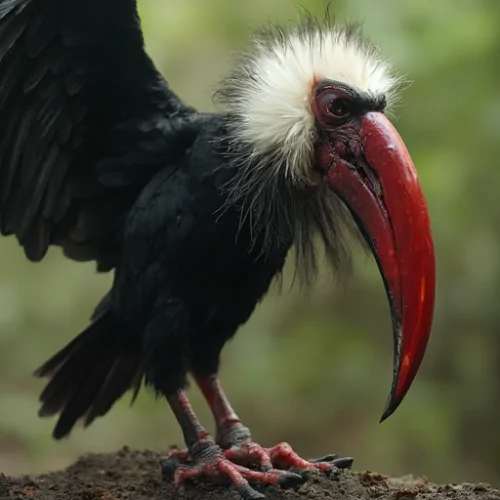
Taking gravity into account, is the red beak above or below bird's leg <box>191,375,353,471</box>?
above

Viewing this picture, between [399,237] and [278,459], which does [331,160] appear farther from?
[278,459]

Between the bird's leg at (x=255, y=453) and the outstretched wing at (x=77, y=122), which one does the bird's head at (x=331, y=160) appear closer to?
the outstretched wing at (x=77, y=122)

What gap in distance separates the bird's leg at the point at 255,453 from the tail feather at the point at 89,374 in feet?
1.10

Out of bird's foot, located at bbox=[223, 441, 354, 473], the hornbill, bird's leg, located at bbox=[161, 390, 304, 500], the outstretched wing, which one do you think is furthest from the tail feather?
bird's foot, located at bbox=[223, 441, 354, 473]

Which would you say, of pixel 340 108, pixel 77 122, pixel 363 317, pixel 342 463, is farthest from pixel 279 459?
pixel 363 317

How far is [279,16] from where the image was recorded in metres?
3.71

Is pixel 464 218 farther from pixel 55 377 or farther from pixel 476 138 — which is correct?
pixel 55 377

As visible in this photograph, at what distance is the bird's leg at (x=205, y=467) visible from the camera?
1977mm

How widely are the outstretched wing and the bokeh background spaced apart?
116 centimetres

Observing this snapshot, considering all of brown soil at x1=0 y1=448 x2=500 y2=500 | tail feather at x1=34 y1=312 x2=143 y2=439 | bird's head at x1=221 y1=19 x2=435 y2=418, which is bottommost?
brown soil at x1=0 y1=448 x2=500 y2=500

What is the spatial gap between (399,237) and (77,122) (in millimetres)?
946

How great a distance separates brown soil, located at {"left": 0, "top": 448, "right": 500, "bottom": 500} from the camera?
201cm

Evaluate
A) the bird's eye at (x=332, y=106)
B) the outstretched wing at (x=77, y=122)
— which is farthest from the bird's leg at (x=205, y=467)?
the bird's eye at (x=332, y=106)

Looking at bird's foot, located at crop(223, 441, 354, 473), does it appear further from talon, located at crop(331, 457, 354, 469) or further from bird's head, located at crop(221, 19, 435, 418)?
bird's head, located at crop(221, 19, 435, 418)
